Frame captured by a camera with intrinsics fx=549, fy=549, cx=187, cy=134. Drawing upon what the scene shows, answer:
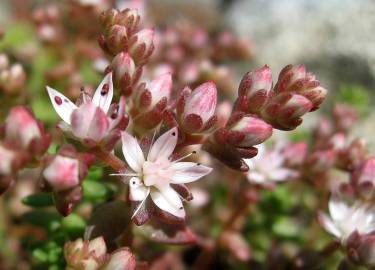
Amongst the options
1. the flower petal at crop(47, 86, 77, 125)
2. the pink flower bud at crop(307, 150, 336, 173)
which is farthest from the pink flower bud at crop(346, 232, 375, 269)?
the flower petal at crop(47, 86, 77, 125)

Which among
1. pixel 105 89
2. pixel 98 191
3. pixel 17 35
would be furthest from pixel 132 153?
pixel 17 35

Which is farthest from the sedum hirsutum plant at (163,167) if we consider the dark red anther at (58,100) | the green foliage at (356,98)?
the green foliage at (356,98)

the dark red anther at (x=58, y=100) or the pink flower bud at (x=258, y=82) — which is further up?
the pink flower bud at (x=258, y=82)

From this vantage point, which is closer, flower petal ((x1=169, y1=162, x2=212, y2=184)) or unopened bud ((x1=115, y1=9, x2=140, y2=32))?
flower petal ((x1=169, y1=162, x2=212, y2=184))

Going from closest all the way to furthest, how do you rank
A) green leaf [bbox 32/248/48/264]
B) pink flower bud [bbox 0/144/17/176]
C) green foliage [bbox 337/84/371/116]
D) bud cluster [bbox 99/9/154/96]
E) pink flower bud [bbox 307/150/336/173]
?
1. pink flower bud [bbox 0/144/17/176]
2. bud cluster [bbox 99/9/154/96]
3. green leaf [bbox 32/248/48/264]
4. pink flower bud [bbox 307/150/336/173]
5. green foliage [bbox 337/84/371/116]

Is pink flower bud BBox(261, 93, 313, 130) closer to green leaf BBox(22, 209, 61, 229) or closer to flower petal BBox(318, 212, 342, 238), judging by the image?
flower petal BBox(318, 212, 342, 238)

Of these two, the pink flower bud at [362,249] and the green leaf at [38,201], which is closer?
the pink flower bud at [362,249]

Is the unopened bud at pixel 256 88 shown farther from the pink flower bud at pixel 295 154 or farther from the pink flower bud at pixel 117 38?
the pink flower bud at pixel 295 154
